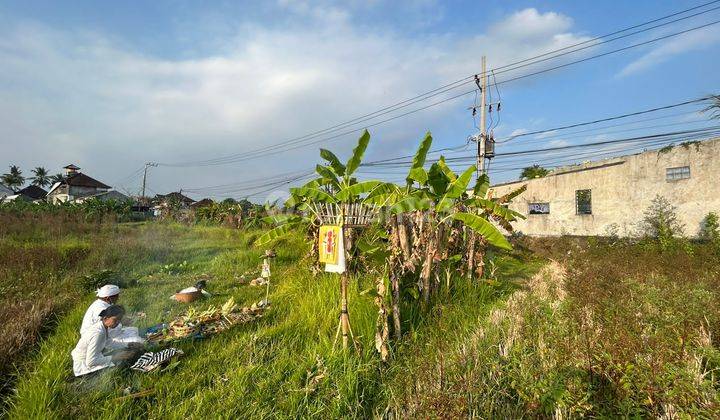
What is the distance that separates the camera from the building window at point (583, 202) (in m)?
15.5

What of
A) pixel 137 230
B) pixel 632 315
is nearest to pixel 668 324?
pixel 632 315

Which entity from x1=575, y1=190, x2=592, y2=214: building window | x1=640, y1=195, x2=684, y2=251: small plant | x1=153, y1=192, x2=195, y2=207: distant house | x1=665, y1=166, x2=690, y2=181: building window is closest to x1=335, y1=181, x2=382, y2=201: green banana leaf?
x1=640, y1=195, x2=684, y2=251: small plant

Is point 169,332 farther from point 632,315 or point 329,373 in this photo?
point 632,315

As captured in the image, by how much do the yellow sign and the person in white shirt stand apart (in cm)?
239

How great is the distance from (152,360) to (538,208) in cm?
1806

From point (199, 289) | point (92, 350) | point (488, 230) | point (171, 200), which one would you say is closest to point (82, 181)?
point (171, 200)

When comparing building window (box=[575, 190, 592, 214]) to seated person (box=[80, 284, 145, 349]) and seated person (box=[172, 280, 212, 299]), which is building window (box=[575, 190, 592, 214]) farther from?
seated person (box=[80, 284, 145, 349])

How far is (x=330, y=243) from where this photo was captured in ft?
13.2

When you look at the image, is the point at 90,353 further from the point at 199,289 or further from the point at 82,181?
the point at 82,181

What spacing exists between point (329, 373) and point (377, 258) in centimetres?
134

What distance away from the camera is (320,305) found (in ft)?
16.5

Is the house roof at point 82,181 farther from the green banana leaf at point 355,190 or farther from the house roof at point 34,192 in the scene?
the green banana leaf at point 355,190

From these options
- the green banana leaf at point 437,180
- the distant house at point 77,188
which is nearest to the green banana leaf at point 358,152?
the green banana leaf at point 437,180

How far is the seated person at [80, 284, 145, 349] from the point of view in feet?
12.6
